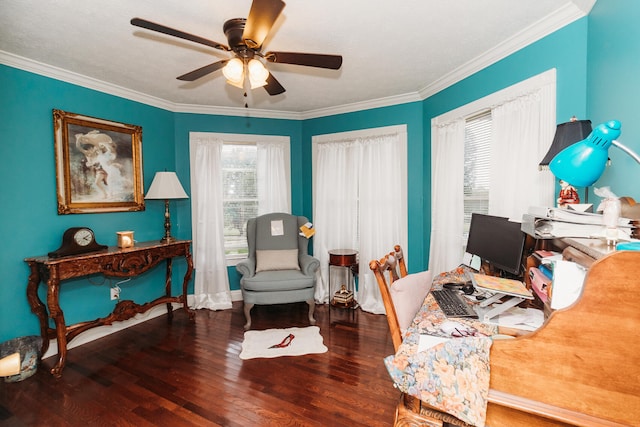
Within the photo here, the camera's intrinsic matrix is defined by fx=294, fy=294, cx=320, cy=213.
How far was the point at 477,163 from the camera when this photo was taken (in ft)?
8.91

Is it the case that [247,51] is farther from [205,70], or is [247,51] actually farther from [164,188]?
[164,188]

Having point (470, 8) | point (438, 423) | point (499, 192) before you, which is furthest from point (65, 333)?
point (470, 8)

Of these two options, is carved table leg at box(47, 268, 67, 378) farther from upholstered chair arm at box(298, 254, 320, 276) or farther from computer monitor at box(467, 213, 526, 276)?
computer monitor at box(467, 213, 526, 276)

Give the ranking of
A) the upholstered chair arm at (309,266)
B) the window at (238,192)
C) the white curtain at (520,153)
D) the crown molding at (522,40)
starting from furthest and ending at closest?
the window at (238,192) < the upholstered chair arm at (309,266) < the white curtain at (520,153) < the crown molding at (522,40)

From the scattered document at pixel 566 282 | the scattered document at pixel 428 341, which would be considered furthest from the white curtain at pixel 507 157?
the scattered document at pixel 428 341

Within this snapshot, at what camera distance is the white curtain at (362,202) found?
11.6 feet

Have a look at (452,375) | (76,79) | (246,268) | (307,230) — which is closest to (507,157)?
(452,375)

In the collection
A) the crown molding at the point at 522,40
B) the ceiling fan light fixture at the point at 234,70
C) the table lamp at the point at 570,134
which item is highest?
the crown molding at the point at 522,40

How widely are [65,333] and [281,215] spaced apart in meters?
2.34

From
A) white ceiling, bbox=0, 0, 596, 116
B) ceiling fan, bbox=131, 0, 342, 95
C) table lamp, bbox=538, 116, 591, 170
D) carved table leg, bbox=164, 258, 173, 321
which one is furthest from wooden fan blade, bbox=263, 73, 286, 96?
carved table leg, bbox=164, 258, 173, 321

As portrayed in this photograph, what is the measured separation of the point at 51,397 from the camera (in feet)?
6.82

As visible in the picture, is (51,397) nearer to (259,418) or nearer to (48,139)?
(259,418)

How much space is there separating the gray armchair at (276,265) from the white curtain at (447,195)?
4.35 feet

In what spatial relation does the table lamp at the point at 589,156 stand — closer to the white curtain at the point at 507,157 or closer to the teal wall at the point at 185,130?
the teal wall at the point at 185,130
